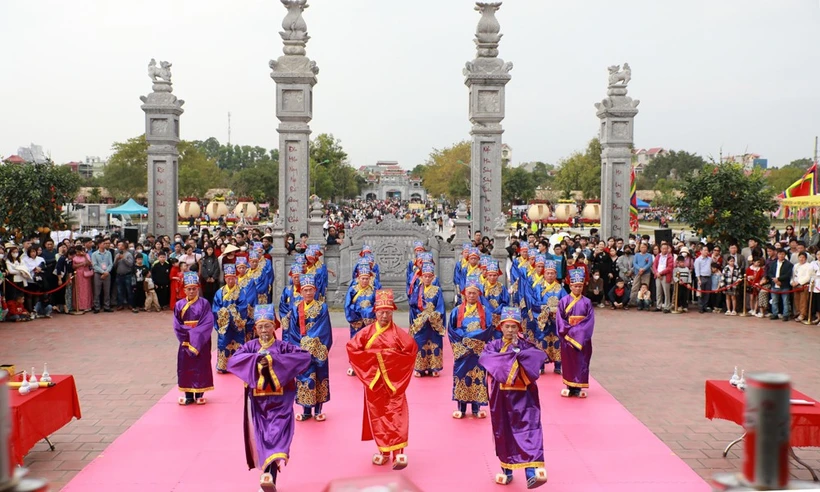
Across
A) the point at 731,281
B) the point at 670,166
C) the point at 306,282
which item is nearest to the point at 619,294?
the point at 731,281

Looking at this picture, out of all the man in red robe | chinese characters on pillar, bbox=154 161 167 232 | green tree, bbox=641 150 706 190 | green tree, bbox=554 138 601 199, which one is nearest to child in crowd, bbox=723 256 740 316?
the man in red robe

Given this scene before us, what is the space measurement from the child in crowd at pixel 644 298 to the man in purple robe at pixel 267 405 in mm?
10927

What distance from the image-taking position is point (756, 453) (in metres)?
1.87

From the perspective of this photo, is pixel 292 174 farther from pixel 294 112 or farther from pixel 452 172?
pixel 452 172

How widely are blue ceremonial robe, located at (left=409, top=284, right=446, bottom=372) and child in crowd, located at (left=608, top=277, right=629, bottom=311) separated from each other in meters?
6.92

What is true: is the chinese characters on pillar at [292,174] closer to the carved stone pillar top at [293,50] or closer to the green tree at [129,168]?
the carved stone pillar top at [293,50]

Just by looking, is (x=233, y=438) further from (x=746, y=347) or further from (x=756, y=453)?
(x=746, y=347)

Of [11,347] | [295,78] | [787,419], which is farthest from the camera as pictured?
[295,78]

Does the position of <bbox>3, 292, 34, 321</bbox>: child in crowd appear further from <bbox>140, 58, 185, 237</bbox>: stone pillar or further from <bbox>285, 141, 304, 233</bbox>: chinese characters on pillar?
<bbox>285, 141, 304, 233</bbox>: chinese characters on pillar

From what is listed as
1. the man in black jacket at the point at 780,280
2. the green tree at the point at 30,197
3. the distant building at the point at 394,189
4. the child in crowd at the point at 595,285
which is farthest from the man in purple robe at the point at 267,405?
the distant building at the point at 394,189

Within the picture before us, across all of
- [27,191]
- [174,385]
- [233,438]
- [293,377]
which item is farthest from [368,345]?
[27,191]

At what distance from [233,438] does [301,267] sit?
3.53 metres

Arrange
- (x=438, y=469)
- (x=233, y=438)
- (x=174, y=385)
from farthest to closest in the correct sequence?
(x=174, y=385) → (x=233, y=438) → (x=438, y=469)

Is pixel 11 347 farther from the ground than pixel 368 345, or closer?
closer
